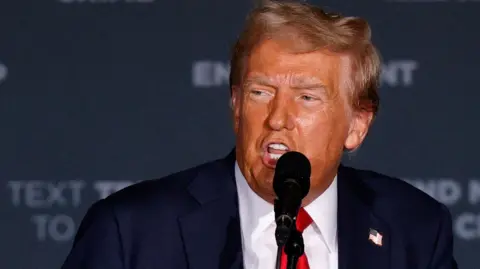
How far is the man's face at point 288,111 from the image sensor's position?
2.59m

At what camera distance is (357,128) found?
279 centimetres

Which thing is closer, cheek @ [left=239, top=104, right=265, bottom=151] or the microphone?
the microphone

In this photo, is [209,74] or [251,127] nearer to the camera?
[251,127]

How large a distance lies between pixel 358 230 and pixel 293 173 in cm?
65

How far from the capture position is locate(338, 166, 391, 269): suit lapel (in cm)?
278

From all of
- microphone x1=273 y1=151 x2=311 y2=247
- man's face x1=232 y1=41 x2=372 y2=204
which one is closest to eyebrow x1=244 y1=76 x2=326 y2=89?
man's face x1=232 y1=41 x2=372 y2=204

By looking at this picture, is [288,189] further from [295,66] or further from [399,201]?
[399,201]

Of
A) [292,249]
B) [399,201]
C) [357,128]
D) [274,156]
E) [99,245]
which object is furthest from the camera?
[399,201]

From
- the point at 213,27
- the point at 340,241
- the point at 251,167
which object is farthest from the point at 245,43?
the point at 213,27

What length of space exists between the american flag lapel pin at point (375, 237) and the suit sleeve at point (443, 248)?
12 centimetres

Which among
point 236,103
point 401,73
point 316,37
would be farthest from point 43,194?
point 316,37

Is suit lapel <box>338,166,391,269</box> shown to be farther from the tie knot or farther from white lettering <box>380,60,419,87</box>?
white lettering <box>380,60,419,87</box>

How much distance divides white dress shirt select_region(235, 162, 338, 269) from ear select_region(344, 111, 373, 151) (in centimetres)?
11

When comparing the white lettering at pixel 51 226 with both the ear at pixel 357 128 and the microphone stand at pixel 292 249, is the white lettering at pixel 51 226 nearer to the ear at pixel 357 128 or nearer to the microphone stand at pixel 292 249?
the ear at pixel 357 128
